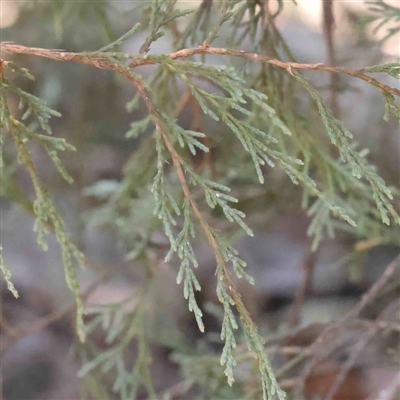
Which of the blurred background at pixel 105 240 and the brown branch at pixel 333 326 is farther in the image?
the blurred background at pixel 105 240

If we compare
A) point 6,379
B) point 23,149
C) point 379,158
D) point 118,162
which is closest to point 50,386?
point 6,379

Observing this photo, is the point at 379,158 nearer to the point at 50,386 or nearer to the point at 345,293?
the point at 345,293

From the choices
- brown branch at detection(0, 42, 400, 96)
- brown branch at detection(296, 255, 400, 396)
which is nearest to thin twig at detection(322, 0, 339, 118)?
brown branch at detection(296, 255, 400, 396)

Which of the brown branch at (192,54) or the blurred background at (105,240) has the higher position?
the brown branch at (192,54)

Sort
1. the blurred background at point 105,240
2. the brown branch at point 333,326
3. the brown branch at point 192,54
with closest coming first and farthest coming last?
the brown branch at point 192,54, the brown branch at point 333,326, the blurred background at point 105,240

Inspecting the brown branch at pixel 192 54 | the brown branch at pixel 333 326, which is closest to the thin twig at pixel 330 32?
the brown branch at pixel 333 326

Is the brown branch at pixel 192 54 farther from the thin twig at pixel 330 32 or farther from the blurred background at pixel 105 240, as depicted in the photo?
the blurred background at pixel 105 240

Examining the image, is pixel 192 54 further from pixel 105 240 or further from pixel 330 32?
pixel 105 240

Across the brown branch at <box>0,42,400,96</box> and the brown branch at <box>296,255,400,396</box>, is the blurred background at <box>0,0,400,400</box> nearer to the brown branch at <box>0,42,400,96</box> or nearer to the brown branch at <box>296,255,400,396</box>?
the brown branch at <box>296,255,400,396</box>

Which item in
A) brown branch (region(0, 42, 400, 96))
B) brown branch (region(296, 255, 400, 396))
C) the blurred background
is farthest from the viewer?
the blurred background
